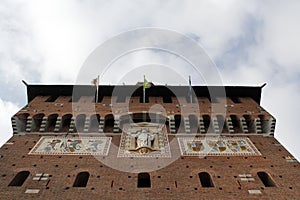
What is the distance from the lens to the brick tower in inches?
576

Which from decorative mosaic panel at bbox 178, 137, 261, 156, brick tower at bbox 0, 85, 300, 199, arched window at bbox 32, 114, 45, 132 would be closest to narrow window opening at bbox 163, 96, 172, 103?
brick tower at bbox 0, 85, 300, 199

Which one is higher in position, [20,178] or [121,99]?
[121,99]

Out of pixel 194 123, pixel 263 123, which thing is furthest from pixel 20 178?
pixel 263 123

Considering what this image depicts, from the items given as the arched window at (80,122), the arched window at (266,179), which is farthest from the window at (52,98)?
the arched window at (266,179)

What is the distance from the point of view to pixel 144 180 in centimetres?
1603

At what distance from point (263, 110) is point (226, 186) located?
26.3 ft

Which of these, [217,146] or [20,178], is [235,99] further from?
[20,178]

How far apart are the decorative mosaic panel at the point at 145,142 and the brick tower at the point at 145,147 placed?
5 centimetres

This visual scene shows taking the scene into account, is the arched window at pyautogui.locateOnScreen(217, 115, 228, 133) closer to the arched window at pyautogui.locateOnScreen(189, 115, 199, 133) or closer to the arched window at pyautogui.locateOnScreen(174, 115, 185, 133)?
the arched window at pyautogui.locateOnScreen(189, 115, 199, 133)

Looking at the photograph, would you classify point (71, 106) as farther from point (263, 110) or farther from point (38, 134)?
point (263, 110)

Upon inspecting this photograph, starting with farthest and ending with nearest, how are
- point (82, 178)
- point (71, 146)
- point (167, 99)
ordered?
point (167, 99), point (71, 146), point (82, 178)

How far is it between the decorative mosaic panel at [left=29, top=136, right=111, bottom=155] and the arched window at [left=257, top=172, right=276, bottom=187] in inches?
282

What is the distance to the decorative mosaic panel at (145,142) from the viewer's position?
56.6 feet

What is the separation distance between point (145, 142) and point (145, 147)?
1.14 feet
